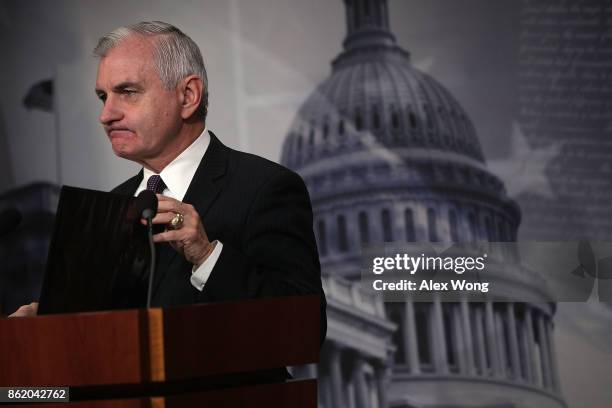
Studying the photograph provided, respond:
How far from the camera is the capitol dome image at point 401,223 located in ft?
21.8

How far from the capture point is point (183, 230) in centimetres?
223

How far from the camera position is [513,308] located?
642 cm

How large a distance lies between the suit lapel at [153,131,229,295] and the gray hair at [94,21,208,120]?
28cm

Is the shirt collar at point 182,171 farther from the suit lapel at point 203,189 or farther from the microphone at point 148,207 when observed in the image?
the microphone at point 148,207

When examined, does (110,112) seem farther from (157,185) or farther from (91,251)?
(91,251)

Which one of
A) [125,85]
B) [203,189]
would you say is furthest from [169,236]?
[125,85]

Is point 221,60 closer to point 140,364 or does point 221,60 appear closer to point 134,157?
point 134,157

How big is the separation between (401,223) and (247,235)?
430cm

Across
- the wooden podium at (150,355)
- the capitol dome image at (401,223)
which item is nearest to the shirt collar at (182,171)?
the wooden podium at (150,355)

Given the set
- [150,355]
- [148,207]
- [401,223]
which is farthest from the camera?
[401,223]

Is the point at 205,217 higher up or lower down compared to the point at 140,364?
higher up

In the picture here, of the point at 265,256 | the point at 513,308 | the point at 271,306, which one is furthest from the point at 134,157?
the point at 513,308

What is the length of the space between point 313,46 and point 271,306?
5.38 metres

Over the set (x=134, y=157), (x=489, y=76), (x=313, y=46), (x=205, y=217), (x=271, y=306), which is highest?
(x=313, y=46)
